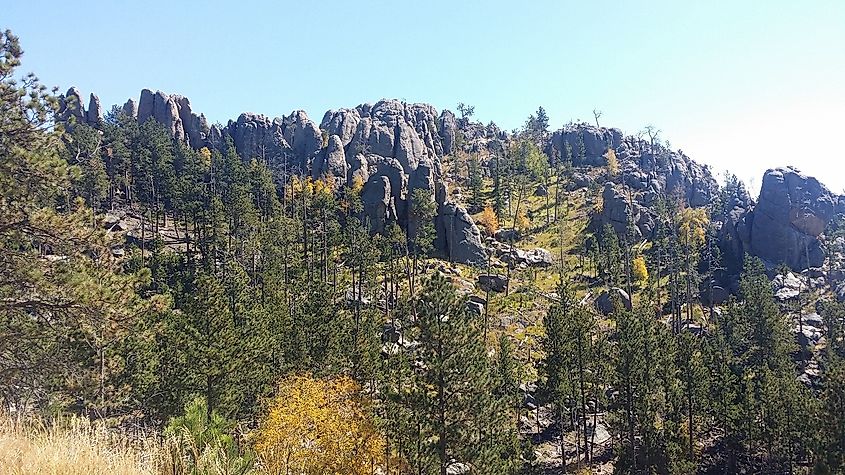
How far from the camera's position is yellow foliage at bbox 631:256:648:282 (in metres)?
Answer: 85.4

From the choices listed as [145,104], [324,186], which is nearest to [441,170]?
[324,186]

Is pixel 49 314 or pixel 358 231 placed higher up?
pixel 358 231

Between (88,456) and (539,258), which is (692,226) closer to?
(539,258)

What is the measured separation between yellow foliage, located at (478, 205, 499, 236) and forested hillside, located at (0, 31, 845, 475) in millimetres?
580

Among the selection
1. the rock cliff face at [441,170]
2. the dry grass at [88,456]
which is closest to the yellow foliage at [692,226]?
the rock cliff face at [441,170]

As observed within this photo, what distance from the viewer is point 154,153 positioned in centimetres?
9575

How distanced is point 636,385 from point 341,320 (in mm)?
24950

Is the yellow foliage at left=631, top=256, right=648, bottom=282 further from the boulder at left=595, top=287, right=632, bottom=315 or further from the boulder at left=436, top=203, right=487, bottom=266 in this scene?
the boulder at left=436, top=203, right=487, bottom=266

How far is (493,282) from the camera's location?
79688 mm

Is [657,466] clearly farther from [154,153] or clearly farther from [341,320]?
[154,153]

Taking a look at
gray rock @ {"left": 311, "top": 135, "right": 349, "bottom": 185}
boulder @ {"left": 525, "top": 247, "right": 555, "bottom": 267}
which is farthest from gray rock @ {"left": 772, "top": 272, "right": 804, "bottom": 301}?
gray rock @ {"left": 311, "top": 135, "right": 349, "bottom": 185}

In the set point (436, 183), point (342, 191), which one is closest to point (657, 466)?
point (436, 183)

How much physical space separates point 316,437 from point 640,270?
71.1m

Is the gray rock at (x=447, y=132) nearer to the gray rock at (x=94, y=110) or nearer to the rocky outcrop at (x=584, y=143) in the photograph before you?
the rocky outcrop at (x=584, y=143)
